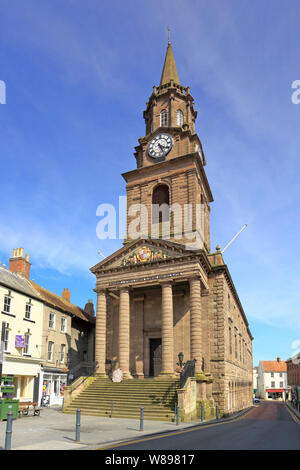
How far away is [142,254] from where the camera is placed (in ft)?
101

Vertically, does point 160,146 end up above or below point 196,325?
above

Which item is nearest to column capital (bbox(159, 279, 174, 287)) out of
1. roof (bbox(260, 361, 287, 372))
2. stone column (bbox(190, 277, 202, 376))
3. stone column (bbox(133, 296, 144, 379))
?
stone column (bbox(190, 277, 202, 376))

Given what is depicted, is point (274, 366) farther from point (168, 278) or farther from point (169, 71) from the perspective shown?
point (168, 278)

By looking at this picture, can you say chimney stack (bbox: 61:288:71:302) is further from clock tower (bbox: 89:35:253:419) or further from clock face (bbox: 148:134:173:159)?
clock face (bbox: 148:134:173:159)

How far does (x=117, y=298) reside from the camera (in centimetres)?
3403

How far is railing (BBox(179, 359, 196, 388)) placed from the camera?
23.8 metres

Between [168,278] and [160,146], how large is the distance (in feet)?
51.3

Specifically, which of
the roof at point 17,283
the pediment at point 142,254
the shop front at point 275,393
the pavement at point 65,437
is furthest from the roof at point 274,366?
the pavement at point 65,437

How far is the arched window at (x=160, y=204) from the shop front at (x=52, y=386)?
16110 millimetres

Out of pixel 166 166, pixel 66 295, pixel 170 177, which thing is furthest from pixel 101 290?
pixel 66 295
